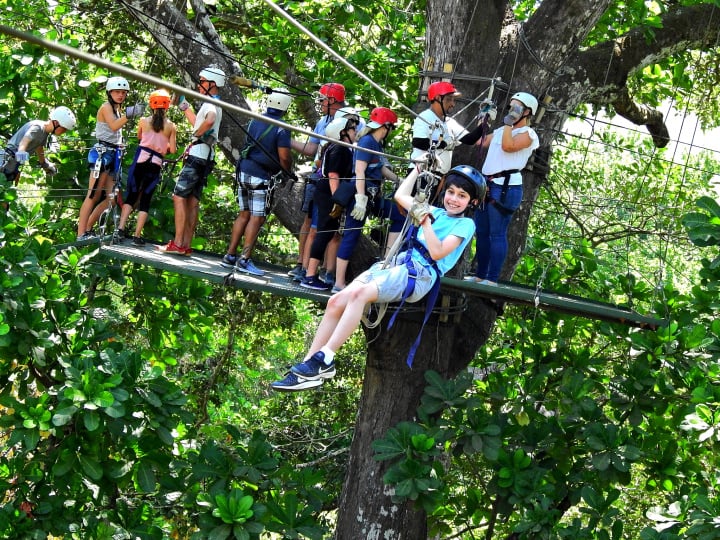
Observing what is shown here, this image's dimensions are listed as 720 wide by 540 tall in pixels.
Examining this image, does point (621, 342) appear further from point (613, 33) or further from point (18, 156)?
point (18, 156)

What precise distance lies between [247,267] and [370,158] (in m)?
0.97

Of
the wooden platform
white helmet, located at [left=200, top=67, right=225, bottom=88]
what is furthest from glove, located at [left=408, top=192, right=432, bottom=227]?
white helmet, located at [left=200, top=67, right=225, bottom=88]

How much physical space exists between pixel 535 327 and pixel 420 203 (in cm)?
229

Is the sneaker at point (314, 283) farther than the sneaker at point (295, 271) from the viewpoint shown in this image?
No

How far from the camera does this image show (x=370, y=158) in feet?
18.0

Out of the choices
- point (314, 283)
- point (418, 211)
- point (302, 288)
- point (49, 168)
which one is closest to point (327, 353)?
point (418, 211)

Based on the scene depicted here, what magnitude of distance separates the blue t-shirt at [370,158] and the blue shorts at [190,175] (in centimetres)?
99

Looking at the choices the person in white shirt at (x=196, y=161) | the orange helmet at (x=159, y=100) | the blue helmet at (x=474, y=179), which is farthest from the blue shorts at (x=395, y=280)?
the orange helmet at (x=159, y=100)

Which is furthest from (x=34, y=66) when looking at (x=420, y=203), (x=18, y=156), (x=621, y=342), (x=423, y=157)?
(x=621, y=342)

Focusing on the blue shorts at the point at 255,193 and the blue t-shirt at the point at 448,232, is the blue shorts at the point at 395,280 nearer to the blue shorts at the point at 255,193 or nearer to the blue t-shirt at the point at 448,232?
the blue t-shirt at the point at 448,232

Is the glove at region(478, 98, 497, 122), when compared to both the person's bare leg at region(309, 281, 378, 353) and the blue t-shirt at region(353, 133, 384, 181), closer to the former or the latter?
the blue t-shirt at region(353, 133, 384, 181)

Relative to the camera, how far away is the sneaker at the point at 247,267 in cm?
567

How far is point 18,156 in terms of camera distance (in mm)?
5988

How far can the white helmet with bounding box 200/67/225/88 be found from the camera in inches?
227
